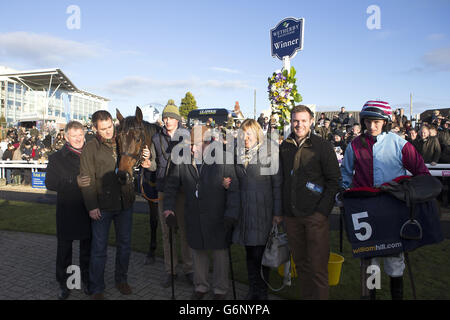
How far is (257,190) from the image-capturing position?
3.30 m

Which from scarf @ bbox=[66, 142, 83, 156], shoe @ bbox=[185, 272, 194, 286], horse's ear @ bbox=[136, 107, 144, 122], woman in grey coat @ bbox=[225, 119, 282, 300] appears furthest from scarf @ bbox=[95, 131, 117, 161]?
shoe @ bbox=[185, 272, 194, 286]

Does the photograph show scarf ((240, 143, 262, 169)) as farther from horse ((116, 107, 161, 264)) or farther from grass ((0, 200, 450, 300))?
grass ((0, 200, 450, 300))

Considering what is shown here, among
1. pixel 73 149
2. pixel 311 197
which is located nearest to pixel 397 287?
pixel 311 197

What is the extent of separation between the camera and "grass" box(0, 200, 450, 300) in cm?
377

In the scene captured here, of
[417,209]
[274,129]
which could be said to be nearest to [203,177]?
[417,209]

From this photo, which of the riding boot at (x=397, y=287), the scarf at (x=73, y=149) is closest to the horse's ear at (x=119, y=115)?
the scarf at (x=73, y=149)

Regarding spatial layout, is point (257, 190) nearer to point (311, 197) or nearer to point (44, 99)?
point (311, 197)

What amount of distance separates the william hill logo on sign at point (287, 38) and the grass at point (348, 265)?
13.9 feet

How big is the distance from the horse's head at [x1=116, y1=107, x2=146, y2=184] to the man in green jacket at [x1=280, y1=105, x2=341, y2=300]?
6.22 ft

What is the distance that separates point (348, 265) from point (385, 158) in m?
2.40

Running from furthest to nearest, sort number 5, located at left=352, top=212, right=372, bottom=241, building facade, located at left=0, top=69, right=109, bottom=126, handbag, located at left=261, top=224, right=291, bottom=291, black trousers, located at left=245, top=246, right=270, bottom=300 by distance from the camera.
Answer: building facade, located at left=0, top=69, right=109, bottom=126, black trousers, located at left=245, top=246, right=270, bottom=300, handbag, located at left=261, top=224, right=291, bottom=291, number 5, located at left=352, top=212, right=372, bottom=241
